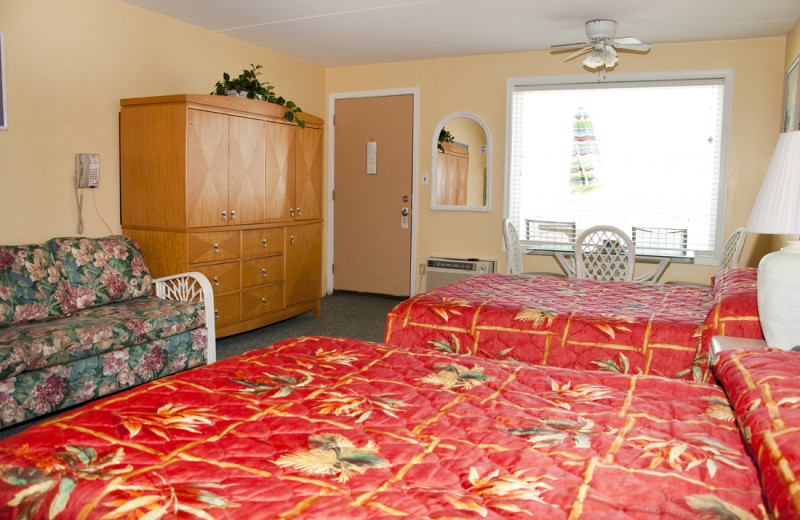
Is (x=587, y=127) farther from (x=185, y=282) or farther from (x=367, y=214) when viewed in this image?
(x=185, y=282)

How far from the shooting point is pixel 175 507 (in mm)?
1059

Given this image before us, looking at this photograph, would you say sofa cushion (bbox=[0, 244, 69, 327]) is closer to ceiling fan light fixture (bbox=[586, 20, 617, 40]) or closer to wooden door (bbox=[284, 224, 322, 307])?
wooden door (bbox=[284, 224, 322, 307])

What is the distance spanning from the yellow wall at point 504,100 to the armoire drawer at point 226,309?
243 centimetres

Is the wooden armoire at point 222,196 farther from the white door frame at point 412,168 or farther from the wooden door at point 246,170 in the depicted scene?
the white door frame at point 412,168

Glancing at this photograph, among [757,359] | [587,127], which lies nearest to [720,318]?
[757,359]

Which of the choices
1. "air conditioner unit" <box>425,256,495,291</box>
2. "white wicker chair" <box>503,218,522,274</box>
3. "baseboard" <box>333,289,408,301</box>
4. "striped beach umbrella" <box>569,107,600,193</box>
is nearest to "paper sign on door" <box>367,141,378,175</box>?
"air conditioner unit" <box>425,256,495,291</box>

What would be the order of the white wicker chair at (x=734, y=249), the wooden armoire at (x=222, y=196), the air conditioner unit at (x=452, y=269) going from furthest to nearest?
the air conditioner unit at (x=452, y=269), the white wicker chair at (x=734, y=249), the wooden armoire at (x=222, y=196)

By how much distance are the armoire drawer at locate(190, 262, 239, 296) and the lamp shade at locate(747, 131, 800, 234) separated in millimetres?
3375

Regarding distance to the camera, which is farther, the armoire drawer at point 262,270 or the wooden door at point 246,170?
the armoire drawer at point 262,270

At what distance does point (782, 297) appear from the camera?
2.05 metres

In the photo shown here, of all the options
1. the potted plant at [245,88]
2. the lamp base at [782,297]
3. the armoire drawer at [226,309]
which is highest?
the potted plant at [245,88]

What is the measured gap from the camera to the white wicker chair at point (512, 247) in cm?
495

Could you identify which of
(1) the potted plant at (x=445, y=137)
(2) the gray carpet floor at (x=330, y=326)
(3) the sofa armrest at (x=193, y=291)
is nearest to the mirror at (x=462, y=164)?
(1) the potted plant at (x=445, y=137)

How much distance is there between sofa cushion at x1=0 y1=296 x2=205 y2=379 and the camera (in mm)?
2781
